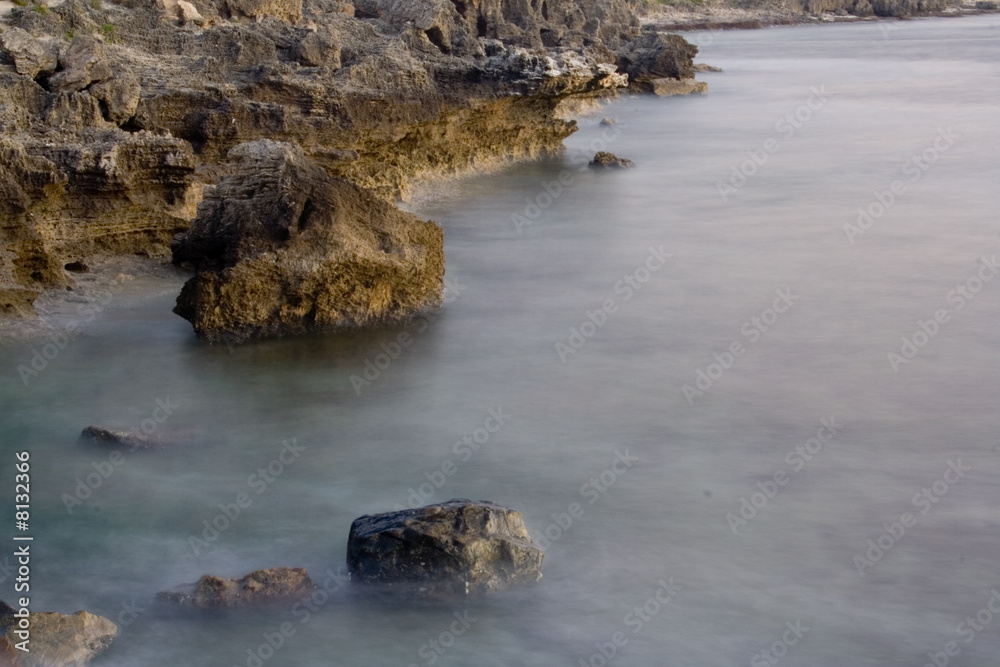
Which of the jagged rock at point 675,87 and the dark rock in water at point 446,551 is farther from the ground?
the dark rock in water at point 446,551

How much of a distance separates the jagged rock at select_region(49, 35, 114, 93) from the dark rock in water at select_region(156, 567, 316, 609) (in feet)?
19.4

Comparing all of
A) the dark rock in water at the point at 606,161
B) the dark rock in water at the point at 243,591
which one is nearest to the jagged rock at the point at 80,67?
the dark rock in water at the point at 243,591

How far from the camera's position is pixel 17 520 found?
593cm

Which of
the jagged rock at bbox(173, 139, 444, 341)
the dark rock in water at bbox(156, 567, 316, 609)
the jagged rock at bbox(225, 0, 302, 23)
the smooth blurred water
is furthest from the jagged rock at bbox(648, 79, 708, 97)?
the dark rock in water at bbox(156, 567, 316, 609)

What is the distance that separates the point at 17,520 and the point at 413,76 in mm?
8106

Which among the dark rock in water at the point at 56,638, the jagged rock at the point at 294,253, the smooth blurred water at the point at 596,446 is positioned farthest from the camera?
the jagged rock at the point at 294,253

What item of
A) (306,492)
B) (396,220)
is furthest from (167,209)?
(306,492)

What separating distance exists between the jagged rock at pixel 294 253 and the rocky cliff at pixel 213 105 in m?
0.47

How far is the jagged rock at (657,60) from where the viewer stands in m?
25.0

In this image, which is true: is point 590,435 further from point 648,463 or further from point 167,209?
point 167,209

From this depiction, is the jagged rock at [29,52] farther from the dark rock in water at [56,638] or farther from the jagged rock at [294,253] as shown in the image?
the dark rock in water at [56,638]

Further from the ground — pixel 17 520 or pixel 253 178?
pixel 253 178

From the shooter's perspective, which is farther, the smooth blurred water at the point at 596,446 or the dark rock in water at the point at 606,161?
the dark rock in water at the point at 606,161

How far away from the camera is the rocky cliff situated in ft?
29.7
